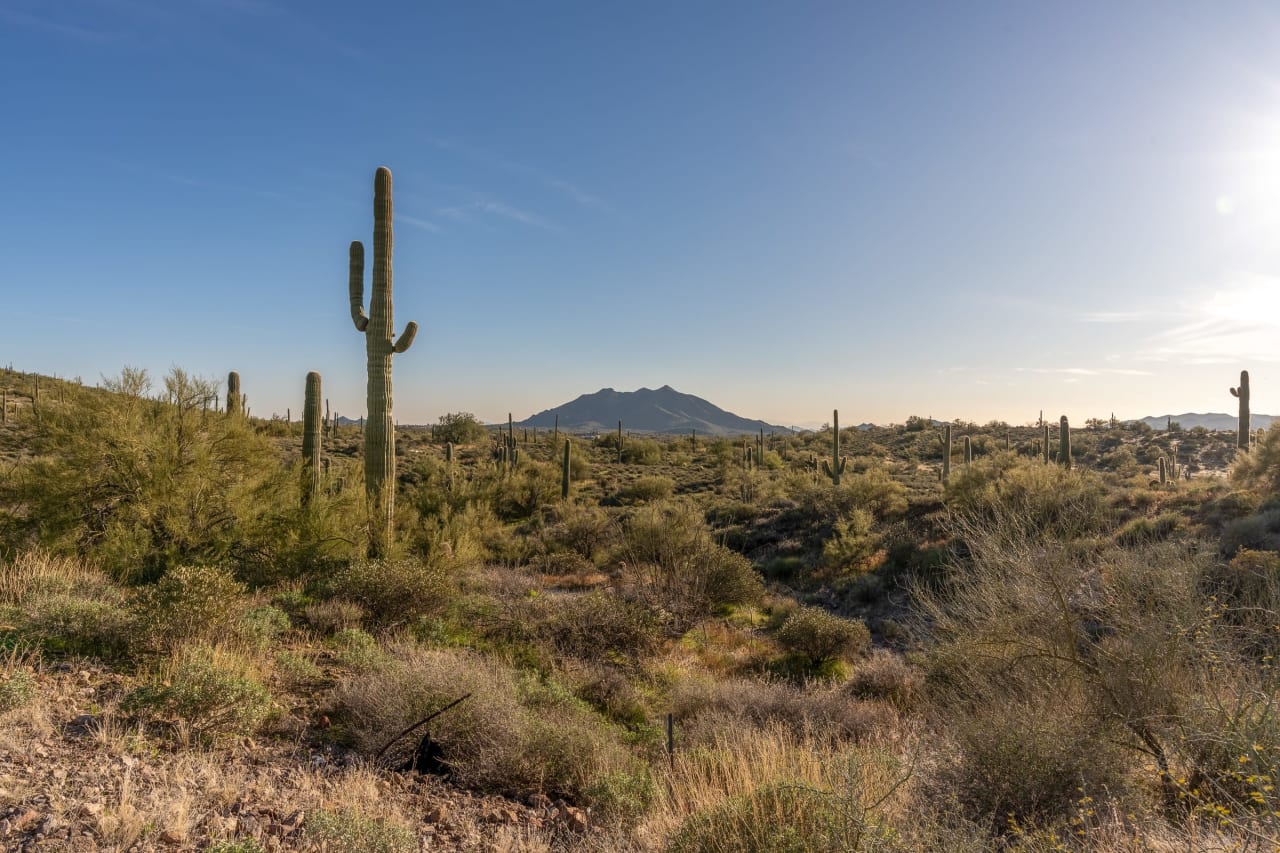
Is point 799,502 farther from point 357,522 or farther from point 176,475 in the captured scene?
point 176,475

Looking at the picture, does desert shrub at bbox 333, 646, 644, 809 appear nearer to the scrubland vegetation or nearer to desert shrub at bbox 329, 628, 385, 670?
the scrubland vegetation

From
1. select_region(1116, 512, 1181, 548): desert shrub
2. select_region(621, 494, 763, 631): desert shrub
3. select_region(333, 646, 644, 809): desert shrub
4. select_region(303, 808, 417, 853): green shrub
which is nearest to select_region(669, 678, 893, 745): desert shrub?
select_region(333, 646, 644, 809): desert shrub

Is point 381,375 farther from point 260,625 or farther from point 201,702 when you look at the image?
point 201,702

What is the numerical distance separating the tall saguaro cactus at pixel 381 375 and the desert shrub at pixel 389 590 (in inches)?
66.7

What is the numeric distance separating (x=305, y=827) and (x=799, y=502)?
20.9 metres

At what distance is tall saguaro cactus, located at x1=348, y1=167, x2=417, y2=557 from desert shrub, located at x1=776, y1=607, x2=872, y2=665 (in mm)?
7313

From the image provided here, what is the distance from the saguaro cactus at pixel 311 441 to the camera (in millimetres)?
11109

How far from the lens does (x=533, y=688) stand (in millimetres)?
6992

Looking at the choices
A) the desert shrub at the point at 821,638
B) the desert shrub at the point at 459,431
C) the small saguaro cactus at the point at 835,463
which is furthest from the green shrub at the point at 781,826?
the desert shrub at the point at 459,431

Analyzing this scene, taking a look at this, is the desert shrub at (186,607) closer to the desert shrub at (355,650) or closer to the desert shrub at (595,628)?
the desert shrub at (355,650)

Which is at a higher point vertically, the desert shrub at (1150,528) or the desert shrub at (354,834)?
the desert shrub at (1150,528)

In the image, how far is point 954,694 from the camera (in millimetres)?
7031

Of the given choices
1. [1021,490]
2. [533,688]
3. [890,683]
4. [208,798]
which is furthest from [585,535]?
[208,798]

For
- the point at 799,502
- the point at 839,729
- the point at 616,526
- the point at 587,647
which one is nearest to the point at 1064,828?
the point at 839,729
